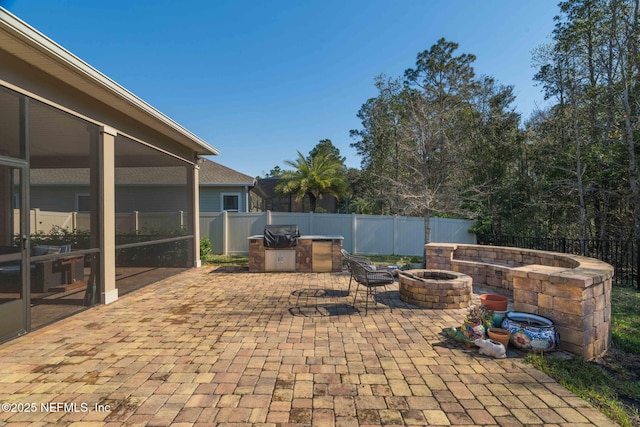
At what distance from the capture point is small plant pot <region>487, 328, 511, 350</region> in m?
3.23

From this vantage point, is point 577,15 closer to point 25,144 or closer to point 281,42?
point 281,42

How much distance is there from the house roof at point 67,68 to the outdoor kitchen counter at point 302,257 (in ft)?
12.4

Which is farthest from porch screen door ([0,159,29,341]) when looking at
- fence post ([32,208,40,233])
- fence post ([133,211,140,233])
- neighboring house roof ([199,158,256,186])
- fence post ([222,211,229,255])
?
neighboring house roof ([199,158,256,186])

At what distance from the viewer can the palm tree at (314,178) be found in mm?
15938

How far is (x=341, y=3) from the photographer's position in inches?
326

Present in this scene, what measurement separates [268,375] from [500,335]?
8.21 feet

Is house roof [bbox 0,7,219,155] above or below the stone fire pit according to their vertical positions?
above

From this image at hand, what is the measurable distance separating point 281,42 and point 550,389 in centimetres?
1074

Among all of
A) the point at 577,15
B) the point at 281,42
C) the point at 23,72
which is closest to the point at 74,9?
the point at 23,72

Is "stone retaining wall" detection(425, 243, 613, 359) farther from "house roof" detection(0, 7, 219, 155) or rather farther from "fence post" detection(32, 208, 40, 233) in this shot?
"fence post" detection(32, 208, 40, 233)

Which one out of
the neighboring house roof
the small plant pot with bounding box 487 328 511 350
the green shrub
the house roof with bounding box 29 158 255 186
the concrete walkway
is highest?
the neighboring house roof

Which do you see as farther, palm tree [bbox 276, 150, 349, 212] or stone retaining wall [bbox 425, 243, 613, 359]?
palm tree [bbox 276, 150, 349, 212]

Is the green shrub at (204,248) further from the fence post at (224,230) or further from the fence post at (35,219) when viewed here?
the fence post at (35,219)

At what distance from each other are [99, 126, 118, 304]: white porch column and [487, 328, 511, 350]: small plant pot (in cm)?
580
